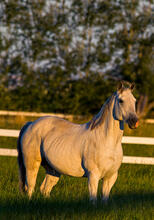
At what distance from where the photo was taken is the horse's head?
481 centimetres

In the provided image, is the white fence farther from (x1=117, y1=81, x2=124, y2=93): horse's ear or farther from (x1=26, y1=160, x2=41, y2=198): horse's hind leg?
(x1=117, y1=81, x2=124, y2=93): horse's ear

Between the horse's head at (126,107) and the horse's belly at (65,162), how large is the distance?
31.5 inches

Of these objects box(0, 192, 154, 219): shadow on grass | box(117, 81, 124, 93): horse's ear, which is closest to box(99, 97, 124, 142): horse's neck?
box(117, 81, 124, 93): horse's ear

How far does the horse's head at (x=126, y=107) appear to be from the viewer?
4.81 metres

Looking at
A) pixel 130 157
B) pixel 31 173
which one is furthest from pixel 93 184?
pixel 130 157

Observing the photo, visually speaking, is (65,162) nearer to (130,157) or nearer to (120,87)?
(120,87)

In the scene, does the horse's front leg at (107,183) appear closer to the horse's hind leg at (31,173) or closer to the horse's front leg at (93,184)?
the horse's front leg at (93,184)

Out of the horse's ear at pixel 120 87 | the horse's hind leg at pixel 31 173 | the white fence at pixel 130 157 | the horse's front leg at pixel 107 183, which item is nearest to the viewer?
the horse's ear at pixel 120 87

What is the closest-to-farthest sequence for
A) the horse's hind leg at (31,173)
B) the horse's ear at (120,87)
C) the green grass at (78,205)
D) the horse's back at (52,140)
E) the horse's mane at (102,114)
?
1. the green grass at (78,205)
2. the horse's ear at (120,87)
3. the horse's mane at (102,114)
4. the horse's back at (52,140)
5. the horse's hind leg at (31,173)

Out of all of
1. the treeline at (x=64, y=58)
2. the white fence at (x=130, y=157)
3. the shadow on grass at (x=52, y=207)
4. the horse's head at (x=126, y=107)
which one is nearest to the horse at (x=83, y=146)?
the horse's head at (x=126, y=107)

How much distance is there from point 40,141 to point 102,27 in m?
15.8

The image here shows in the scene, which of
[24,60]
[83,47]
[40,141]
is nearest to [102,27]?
[83,47]

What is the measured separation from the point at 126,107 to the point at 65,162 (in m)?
1.14

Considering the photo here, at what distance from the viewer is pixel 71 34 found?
67.9 feet
